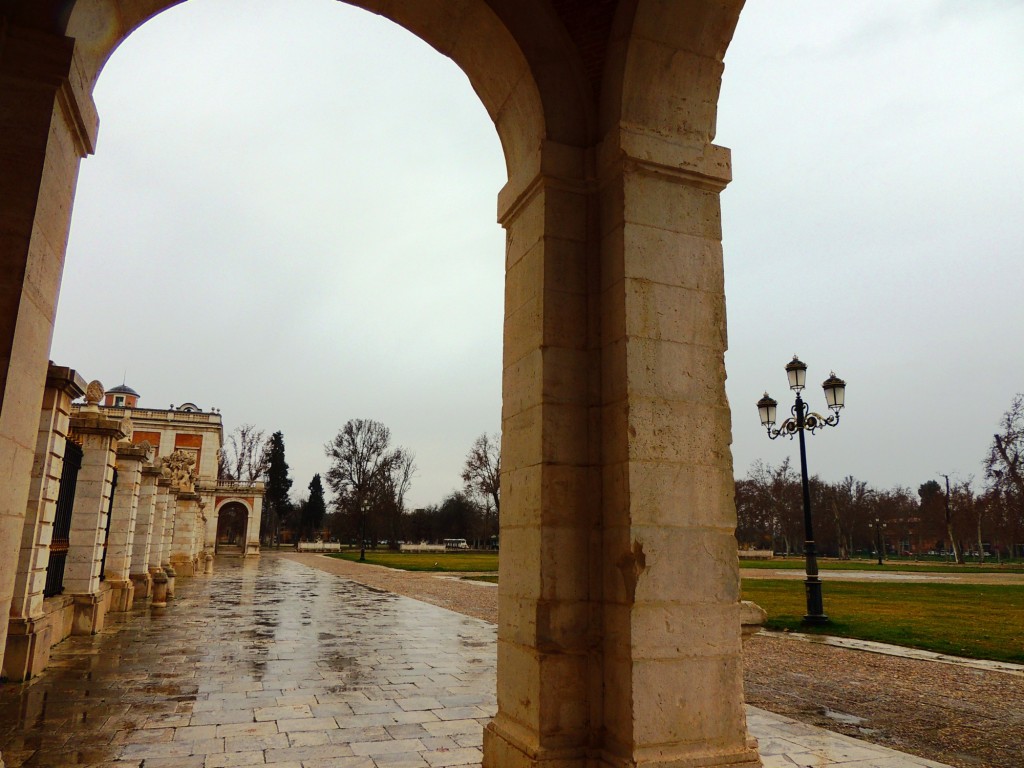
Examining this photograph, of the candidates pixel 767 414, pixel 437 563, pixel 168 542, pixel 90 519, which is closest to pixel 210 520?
pixel 437 563

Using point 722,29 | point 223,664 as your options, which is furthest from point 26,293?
point 223,664

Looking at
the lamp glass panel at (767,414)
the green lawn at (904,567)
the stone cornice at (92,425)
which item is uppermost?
the lamp glass panel at (767,414)

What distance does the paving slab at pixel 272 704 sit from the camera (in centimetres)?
485

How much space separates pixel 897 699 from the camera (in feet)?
23.5

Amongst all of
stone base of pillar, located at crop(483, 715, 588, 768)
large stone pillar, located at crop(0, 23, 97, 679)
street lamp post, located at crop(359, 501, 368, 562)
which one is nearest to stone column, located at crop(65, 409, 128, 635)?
large stone pillar, located at crop(0, 23, 97, 679)

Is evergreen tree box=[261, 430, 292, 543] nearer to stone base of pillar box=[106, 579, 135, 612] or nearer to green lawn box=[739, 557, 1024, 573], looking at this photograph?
green lawn box=[739, 557, 1024, 573]

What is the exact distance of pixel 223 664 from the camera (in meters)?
8.24

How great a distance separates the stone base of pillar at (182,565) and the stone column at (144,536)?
9.61 m

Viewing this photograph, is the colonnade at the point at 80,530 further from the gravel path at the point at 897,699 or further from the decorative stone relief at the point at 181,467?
the gravel path at the point at 897,699

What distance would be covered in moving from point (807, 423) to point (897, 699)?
8.35m

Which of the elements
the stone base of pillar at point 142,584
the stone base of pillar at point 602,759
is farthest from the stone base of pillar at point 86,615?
the stone base of pillar at point 602,759

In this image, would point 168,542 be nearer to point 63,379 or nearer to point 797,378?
point 63,379

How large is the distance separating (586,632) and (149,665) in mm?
6622

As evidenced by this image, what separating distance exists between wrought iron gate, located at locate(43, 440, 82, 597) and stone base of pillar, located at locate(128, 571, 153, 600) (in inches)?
202
